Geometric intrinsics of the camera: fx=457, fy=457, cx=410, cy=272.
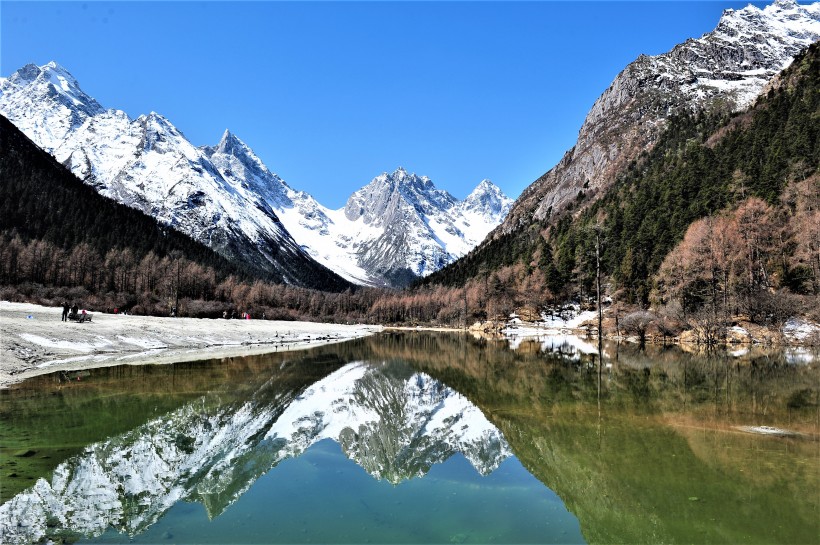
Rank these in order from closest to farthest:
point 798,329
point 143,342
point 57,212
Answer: point 143,342 → point 798,329 → point 57,212

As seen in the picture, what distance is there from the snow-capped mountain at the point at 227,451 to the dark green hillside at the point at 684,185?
64868 mm

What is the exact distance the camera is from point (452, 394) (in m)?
21.7

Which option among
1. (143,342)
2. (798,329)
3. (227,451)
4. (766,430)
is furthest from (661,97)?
(227,451)

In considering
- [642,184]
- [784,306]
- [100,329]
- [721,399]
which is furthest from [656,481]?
[642,184]

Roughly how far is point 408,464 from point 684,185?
115090 millimetres

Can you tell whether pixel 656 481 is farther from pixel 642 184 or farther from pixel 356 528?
pixel 642 184

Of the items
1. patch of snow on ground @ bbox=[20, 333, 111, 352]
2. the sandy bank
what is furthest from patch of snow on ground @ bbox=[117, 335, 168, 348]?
patch of snow on ground @ bbox=[20, 333, 111, 352]

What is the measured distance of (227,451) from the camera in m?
11.7

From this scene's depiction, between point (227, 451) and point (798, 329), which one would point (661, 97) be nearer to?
point (798, 329)

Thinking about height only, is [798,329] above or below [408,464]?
above

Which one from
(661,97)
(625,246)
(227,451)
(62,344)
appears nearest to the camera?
(227,451)

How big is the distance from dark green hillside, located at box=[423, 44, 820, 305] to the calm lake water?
200 ft

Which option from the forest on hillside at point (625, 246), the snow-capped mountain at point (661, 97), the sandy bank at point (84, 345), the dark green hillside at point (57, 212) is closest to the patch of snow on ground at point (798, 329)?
the forest on hillside at point (625, 246)

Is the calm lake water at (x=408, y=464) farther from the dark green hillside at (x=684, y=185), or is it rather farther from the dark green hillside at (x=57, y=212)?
the dark green hillside at (x=57, y=212)
